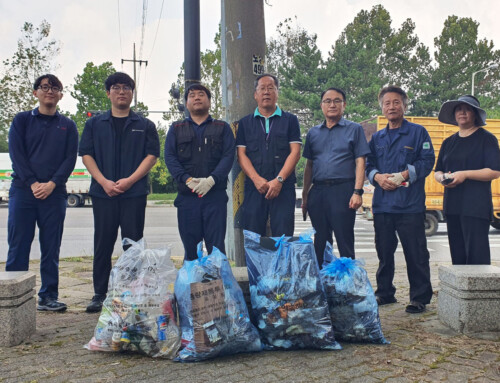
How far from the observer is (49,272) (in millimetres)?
4195

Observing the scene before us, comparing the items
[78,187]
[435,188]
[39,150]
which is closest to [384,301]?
[39,150]

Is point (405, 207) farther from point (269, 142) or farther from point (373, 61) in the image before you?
point (373, 61)

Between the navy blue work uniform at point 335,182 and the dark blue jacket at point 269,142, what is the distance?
279 mm

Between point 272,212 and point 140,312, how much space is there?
144 centimetres

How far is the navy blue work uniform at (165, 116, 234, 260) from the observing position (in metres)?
3.84

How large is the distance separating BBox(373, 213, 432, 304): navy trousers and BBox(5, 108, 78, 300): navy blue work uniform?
288 centimetres

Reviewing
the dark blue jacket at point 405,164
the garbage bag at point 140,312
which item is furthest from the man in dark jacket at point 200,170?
the dark blue jacket at point 405,164

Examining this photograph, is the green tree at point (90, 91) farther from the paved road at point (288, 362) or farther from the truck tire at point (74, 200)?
the paved road at point (288, 362)

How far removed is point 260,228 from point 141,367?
153cm

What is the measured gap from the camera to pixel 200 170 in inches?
154

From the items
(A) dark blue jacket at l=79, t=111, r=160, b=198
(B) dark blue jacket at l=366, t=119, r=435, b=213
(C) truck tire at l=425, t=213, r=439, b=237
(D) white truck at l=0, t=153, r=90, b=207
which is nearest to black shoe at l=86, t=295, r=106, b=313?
(A) dark blue jacket at l=79, t=111, r=160, b=198

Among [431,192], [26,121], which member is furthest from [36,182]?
[431,192]

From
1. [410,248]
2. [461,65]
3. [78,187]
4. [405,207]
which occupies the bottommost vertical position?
[410,248]

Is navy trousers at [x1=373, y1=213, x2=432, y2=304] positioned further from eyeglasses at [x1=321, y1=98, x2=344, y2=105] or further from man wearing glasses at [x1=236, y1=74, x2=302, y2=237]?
eyeglasses at [x1=321, y1=98, x2=344, y2=105]
